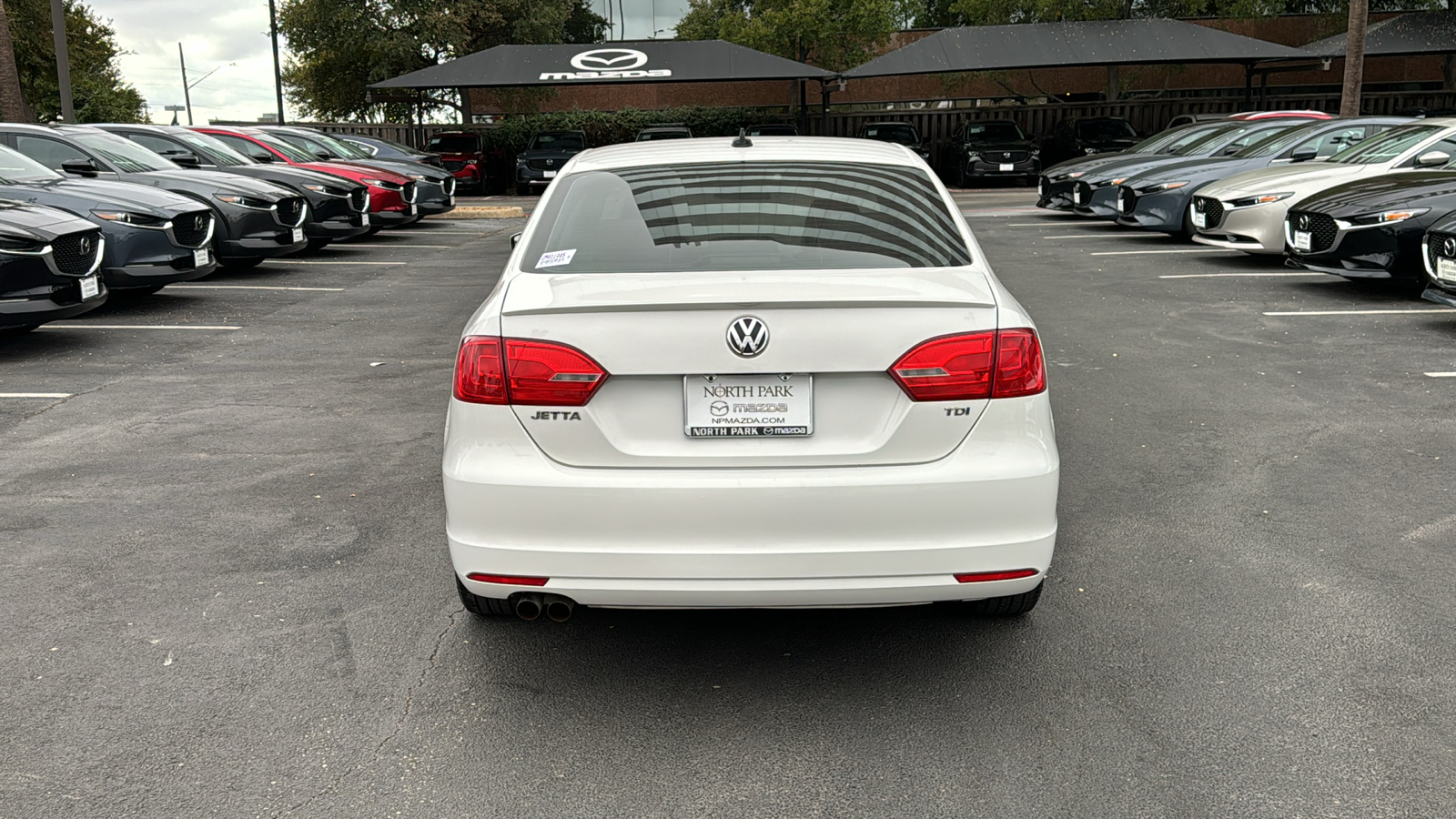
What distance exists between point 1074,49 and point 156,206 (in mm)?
23762

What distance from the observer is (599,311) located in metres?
3.30

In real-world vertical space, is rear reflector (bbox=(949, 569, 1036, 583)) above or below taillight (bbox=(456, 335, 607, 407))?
below

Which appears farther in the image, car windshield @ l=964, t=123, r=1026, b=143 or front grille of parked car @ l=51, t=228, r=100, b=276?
car windshield @ l=964, t=123, r=1026, b=143

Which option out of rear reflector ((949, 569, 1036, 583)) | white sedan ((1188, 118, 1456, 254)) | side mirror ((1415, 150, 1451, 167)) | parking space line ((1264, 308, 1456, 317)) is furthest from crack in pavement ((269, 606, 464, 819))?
white sedan ((1188, 118, 1456, 254))

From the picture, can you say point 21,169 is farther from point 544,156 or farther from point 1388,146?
point 544,156

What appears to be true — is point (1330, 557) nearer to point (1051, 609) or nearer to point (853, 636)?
point (1051, 609)

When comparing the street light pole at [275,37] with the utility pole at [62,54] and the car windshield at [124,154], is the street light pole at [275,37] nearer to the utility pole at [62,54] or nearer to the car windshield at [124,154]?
the utility pole at [62,54]

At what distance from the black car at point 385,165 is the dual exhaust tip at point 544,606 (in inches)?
670

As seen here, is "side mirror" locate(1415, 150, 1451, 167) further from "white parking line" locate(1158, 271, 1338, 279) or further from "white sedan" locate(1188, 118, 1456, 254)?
"white parking line" locate(1158, 271, 1338, 279)

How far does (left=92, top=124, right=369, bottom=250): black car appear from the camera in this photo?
15250 millimetres

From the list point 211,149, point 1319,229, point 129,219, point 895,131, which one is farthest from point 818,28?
point 129,219

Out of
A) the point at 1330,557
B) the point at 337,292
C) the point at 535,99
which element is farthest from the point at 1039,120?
the point at 1330,557

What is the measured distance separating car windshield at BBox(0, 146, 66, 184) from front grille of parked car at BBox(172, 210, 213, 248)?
→ 1.21m

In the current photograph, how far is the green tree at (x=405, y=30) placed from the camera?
3725 centimetres
